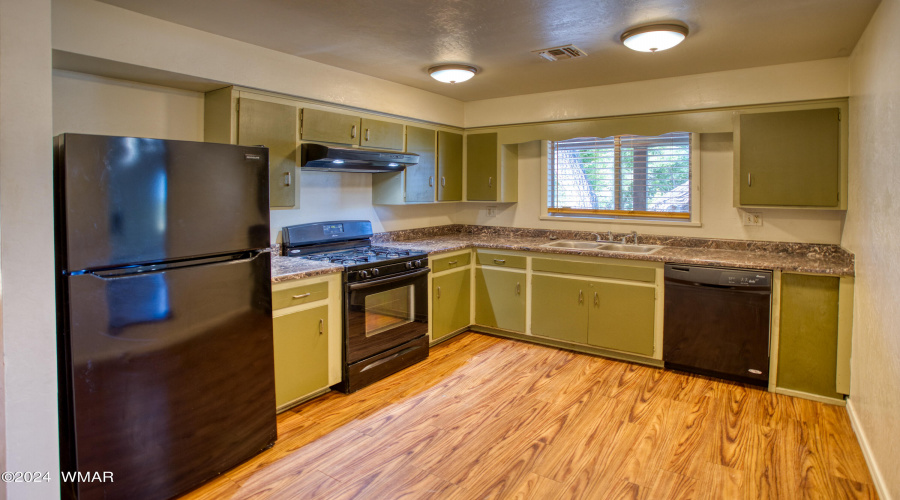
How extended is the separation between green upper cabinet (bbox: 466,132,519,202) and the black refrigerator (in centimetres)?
267

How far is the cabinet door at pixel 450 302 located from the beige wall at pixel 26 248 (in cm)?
256

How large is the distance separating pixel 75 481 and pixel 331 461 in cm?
100

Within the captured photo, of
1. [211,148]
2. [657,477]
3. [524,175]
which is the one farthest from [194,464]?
[524,175]

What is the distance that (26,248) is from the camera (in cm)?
170

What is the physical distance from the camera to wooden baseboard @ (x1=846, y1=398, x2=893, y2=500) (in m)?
2.07

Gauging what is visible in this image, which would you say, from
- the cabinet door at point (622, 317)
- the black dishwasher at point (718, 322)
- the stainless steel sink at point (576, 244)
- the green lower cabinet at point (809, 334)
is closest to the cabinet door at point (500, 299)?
the stainless steel sink at point (576, 244)

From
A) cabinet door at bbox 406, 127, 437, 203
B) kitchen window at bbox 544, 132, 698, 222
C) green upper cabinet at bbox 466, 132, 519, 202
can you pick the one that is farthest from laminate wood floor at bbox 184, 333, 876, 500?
green upper cabinet at bbox 466, 132, 519, 202

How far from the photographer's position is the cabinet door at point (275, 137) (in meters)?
2.98

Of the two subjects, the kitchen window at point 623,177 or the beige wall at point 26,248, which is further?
the kitchen window at point 623,177

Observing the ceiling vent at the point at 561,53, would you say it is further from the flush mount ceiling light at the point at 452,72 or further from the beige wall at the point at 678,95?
the beige wall at the point at 678,95

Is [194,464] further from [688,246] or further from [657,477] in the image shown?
[688,246]

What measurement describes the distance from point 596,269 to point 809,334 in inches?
53.9

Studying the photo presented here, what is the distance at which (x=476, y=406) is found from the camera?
302 cm

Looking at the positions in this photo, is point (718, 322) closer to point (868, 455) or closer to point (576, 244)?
point (868, 455)
